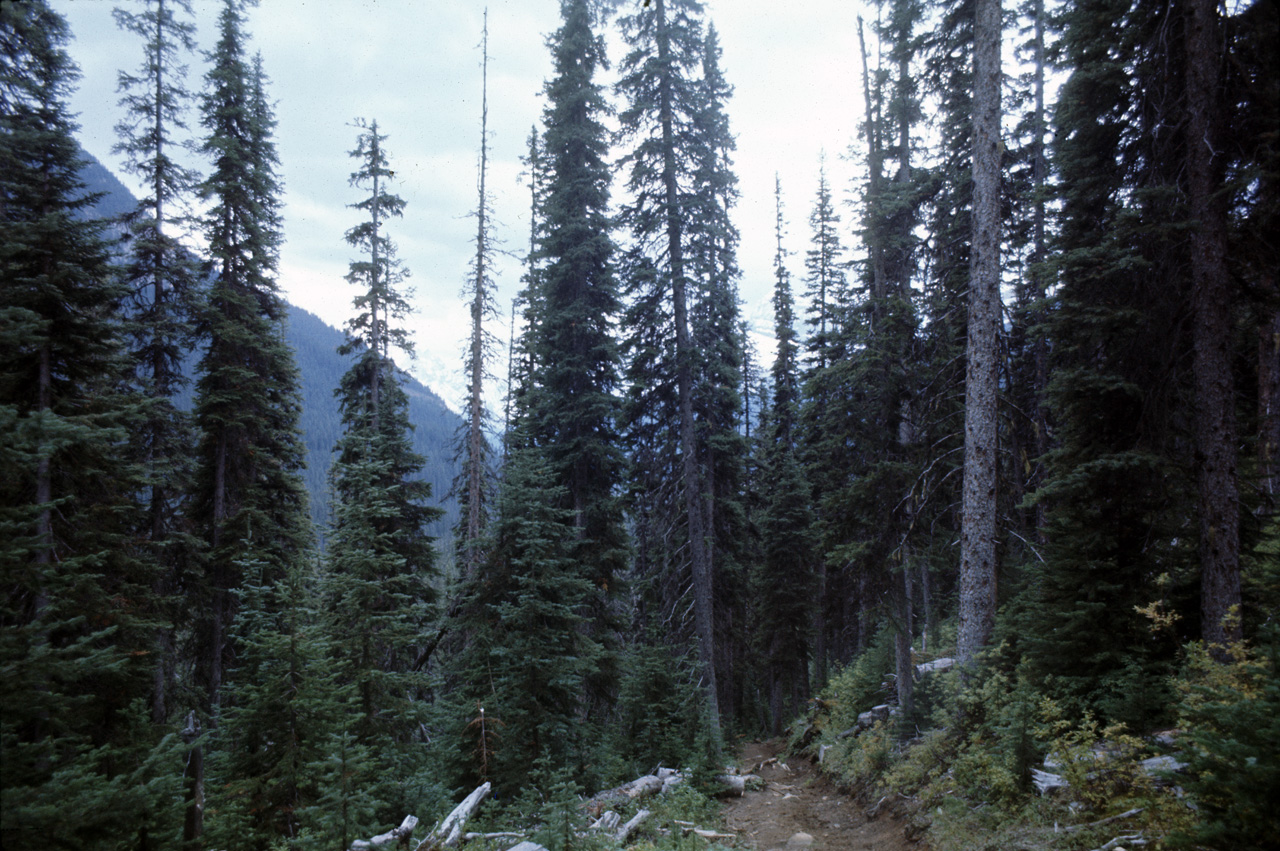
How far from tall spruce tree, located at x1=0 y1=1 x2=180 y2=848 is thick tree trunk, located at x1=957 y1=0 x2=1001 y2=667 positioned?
1062 cm

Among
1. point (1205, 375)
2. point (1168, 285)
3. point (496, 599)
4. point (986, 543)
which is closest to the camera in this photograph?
point (1205, 375)

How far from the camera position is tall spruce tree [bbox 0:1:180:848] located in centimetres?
457

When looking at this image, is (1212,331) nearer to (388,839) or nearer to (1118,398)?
(1118,398)

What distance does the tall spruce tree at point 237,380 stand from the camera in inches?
592

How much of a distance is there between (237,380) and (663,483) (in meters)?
12.0

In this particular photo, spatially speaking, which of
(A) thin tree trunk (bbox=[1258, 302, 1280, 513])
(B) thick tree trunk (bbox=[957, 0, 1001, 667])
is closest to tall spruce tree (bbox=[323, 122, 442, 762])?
(B) thick tree trunk (bbox=[957, 0, 1001, 667])

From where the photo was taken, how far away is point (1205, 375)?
692cm

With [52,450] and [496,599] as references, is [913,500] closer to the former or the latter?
[496,599]

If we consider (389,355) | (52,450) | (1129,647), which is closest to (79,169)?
(52,450)

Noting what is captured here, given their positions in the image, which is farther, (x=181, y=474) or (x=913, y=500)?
(x=181, y=474)

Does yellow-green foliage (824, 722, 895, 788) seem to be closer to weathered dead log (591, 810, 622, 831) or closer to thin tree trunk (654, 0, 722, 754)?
thin tree trunk (654, 0, 722, 754)

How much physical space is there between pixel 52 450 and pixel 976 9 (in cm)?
1408

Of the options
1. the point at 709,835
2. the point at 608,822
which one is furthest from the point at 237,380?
the point at 709,835

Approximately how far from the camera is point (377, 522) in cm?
1645
